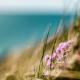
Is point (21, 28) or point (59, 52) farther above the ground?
point (21, 28)

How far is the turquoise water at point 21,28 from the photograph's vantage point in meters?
2.57

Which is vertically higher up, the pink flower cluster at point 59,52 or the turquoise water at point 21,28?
the turquoise water at point 21,28

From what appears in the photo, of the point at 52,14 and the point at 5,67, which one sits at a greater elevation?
the point at 52,14

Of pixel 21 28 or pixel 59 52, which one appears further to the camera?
pixel 21 28

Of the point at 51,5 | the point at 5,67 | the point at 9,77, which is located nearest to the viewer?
the point at 9,77

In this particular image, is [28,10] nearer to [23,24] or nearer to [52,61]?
[23,24]

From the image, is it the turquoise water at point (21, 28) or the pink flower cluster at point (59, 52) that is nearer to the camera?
the pink flower cluster at point (59, 52)

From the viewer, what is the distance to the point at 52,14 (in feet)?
8.46

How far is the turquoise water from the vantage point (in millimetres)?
→ 2574

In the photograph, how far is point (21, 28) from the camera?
272 centimetres

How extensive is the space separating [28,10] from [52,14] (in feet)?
0.72

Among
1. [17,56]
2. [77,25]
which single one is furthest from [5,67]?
[77,25]

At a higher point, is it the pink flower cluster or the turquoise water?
the turquoise water

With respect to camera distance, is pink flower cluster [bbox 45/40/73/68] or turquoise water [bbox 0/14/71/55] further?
turquoise water [bbox 0/14/71/55]
